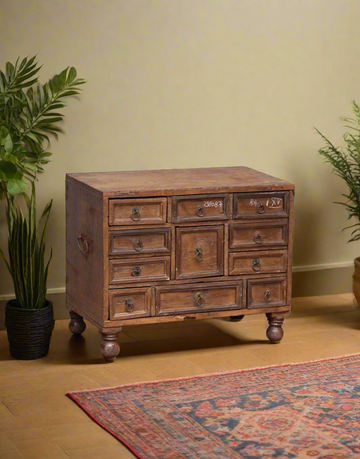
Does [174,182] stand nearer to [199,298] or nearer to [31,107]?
[199,298]

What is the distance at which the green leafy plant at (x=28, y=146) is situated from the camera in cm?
402

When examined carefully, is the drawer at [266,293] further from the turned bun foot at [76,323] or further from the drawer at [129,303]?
the turned bun foot at [76,323]

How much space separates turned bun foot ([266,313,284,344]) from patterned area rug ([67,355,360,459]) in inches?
12.3

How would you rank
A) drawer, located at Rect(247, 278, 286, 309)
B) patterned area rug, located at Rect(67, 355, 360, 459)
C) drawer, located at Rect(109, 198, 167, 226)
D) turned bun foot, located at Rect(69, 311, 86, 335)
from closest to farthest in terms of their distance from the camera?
patterned area rug, located at Rect(67, 355, 360, 459), drawer, located at Rect(109, 198, 167, 226), drawer, located at Rect(247, 278, 286, 309), turned bun foot, located at Rect(69, 311, 86, 335)

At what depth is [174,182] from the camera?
13.5ft

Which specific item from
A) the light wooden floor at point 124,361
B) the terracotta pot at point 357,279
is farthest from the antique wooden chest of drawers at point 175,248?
the terracotta pot at point 357,279

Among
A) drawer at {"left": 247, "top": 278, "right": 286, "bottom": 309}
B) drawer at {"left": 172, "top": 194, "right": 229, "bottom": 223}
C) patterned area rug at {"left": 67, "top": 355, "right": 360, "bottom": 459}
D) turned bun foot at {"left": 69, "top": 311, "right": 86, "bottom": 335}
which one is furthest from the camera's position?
turned bun foot at {"left": 69, "top": 311, "right": 86, "bottom": 335}

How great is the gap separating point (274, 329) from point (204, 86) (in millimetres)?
1467

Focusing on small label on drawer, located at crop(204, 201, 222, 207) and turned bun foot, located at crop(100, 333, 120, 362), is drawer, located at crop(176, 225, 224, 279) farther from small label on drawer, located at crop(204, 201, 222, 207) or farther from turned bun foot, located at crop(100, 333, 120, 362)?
turned bun foot, located at crop(100, 333, 120, 362)

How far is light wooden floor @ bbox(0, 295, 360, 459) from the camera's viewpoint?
10.5 feet

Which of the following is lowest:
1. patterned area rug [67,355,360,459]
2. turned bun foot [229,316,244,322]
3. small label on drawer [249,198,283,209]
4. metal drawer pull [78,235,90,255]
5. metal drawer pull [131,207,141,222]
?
patterned area rug [67,355,360,459]

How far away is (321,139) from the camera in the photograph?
513 cm

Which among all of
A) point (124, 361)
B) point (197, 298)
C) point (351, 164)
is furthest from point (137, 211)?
point (351, 164)

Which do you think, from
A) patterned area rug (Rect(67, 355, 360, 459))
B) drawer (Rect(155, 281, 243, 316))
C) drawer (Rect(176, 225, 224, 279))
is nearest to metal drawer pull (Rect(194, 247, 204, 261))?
drawer (Rect(176, 225, 224, 279))
